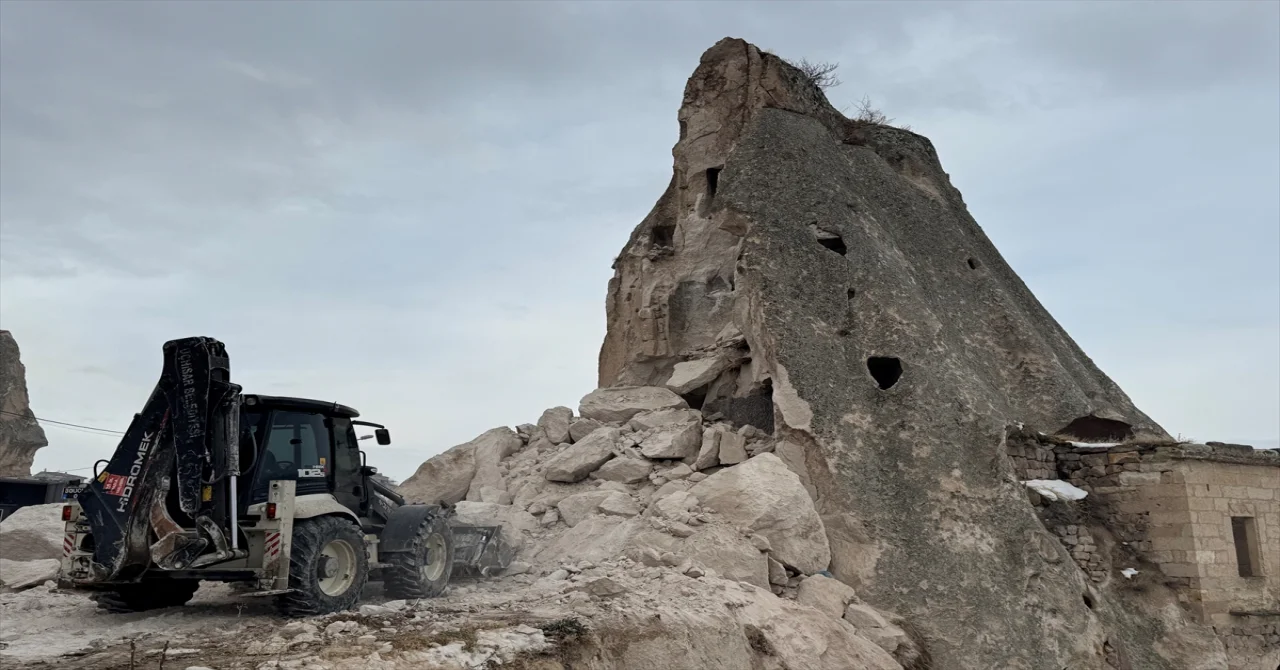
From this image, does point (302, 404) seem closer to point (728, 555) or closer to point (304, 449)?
point (304, 449)

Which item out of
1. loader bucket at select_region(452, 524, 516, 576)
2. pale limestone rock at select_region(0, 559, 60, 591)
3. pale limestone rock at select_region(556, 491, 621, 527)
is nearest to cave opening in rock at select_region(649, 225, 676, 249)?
pale limestone rock at select_region(556, 491, 621, 527)

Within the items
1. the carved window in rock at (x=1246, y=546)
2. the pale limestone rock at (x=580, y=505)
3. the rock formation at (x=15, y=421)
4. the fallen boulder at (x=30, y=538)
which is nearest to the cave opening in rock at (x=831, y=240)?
the pale limestone rock at (x=580, y=505)

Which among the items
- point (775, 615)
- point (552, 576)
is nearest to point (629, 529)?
point (552, 576)

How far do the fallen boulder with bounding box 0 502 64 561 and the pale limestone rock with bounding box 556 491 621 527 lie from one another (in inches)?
235

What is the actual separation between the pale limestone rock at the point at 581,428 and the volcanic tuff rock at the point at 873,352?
1.44 meters

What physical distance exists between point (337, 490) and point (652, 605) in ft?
11.0

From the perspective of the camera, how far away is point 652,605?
8.21m

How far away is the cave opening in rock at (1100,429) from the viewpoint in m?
15.5

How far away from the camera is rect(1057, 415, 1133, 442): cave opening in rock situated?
1548 centimetres

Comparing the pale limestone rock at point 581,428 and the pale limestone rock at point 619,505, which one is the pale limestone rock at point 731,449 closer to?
the pale limestone rock at point 619,505

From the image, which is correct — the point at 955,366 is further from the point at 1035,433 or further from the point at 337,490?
the point at 337,490

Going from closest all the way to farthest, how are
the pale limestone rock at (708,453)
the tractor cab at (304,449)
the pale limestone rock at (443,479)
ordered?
the tractor cab at (304,449)
the pale limestone rock at (708,453)
the pale limestone rock at (443,479)

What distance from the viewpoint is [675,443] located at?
42.2 feet

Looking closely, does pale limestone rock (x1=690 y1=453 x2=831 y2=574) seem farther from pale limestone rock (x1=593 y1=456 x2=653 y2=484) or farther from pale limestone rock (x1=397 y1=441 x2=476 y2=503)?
pale limestone rock (x1=397 y1=441 x2=476 y2=503)
